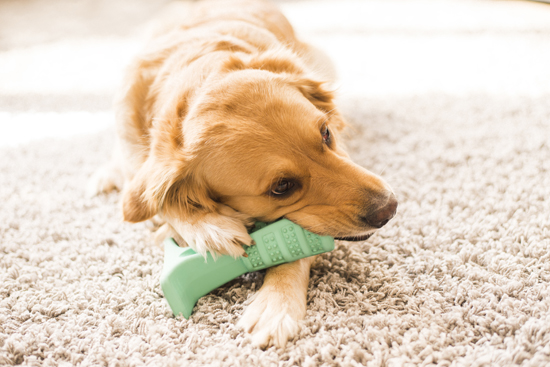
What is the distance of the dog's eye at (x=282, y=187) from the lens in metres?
1.60

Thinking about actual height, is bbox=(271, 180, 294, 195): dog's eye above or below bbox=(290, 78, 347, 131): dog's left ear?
below

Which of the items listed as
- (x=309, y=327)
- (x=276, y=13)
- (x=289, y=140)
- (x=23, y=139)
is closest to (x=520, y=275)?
(x=309, y=327)

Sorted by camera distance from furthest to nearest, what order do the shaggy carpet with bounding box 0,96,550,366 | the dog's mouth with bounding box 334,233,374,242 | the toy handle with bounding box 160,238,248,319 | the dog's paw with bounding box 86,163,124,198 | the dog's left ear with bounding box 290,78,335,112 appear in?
1. the dog's paw with bounding box 86,163,124,198
2. the dog's left ear with bounding box 290,78,335,112
3. the dog's mouth with bounding box 334,233,374,242
4. the toy handle with bounding box 160,238,248,319
5. the shaggy carpet with bounding box 0,96,550,366

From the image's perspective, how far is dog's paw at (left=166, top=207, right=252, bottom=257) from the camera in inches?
61.5

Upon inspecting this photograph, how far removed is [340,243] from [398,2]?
16.5ft

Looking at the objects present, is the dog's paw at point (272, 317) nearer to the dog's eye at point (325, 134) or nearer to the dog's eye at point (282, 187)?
the dog's eye at point (282, 187)

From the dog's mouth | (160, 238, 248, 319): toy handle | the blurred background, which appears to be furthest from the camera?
the blurred background

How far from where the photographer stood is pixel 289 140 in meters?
1.58

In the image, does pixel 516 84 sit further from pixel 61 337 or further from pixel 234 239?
pixel 61 337

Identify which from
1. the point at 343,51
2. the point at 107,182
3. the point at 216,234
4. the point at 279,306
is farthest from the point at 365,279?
the point at 343,51

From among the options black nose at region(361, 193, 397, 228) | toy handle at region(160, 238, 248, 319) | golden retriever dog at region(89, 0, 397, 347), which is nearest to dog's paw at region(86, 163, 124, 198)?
golden retriever dog at region(89, 0, 397, 347)

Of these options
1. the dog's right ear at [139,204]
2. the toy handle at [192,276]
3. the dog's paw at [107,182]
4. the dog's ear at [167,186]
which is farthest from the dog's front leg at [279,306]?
the dog's paw at [107,182]

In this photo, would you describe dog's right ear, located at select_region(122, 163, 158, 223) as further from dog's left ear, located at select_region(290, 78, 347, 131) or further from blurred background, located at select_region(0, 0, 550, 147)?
blurred background, located at select_region(0, 0, 550, 147)

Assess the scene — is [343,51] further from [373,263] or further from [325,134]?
[373,263]
